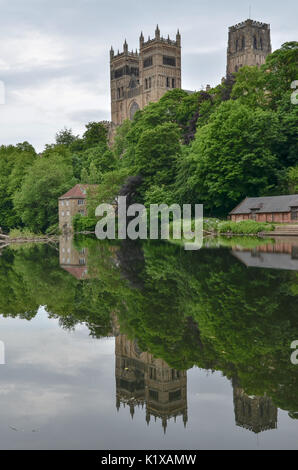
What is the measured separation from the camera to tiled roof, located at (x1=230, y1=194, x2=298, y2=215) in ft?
156

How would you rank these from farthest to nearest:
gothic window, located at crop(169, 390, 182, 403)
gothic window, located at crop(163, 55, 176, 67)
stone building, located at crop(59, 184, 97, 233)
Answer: gothic window, located at crop(163, 55, 176, 67), stone building, located at crop(59, 184, 97, 233), gothic window, located at crop(169, 390, 182, 403)

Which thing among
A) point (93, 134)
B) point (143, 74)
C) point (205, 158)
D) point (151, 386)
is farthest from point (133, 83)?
point (151, 386)

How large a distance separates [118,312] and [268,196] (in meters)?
42.2

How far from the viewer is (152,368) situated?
277 inches

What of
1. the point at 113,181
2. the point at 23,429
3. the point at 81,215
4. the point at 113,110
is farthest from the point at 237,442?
the point at 113,110

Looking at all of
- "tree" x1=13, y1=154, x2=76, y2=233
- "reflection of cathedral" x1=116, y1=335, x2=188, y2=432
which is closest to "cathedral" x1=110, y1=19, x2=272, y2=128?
"tree" x1=13, y1=154, x2=76, y2=233

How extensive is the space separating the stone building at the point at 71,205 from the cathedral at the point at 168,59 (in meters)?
71.5

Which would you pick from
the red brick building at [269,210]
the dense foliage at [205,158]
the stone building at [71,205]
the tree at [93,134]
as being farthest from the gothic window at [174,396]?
the tree at [93,134]

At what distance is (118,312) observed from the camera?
36.4ft

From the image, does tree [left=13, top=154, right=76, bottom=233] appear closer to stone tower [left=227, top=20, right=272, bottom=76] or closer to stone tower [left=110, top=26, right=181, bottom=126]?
stone tower [left=110, top=26, right=181, bottom=126]

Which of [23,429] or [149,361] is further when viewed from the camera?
[149,361]

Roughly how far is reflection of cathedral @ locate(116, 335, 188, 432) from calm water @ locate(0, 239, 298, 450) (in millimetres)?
14

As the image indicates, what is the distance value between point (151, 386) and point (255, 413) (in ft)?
4.39

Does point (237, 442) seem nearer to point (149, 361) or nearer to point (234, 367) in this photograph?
point (234, 367)
